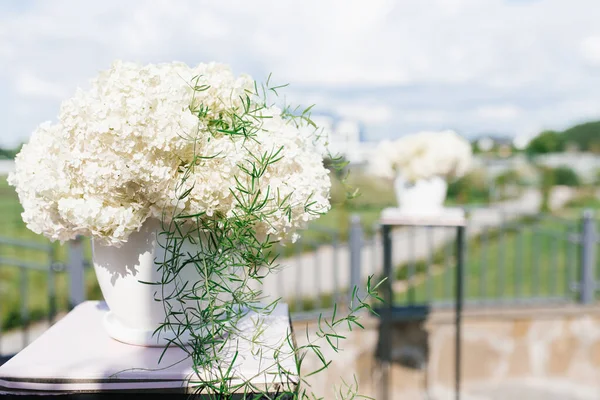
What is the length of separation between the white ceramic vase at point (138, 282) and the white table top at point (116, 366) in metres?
0.04

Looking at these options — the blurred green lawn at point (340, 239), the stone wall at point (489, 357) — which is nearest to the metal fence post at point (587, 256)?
the stone wall at point (489, 357)

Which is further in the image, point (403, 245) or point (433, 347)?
point (403, 245)

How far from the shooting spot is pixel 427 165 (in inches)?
120

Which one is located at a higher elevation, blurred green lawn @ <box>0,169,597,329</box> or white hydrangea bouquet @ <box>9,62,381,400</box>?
white hydrangea bouquet @ <box>9,62,381,400</box>

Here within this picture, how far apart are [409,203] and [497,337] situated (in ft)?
5.34

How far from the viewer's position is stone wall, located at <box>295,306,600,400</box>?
3.97 m

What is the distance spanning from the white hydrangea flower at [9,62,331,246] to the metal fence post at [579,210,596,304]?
367cm

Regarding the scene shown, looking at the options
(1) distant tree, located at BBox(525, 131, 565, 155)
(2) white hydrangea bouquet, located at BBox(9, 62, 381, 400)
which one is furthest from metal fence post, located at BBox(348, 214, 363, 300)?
(1) distant tree, located at BBox(525, 131, 565, 155)

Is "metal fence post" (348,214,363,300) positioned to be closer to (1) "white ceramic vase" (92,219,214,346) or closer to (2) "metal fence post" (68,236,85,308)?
(2) "metal fence post" (68,236,85,308)

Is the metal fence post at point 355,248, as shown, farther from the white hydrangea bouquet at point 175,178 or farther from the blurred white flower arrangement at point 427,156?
the white hydrangea bouquet at point 175,178

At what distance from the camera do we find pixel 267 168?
1111 mm

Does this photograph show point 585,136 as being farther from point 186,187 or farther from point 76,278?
point 186,187

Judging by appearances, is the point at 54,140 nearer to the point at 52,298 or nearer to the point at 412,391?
the point at 52,298

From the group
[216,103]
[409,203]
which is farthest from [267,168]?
[409,203]
